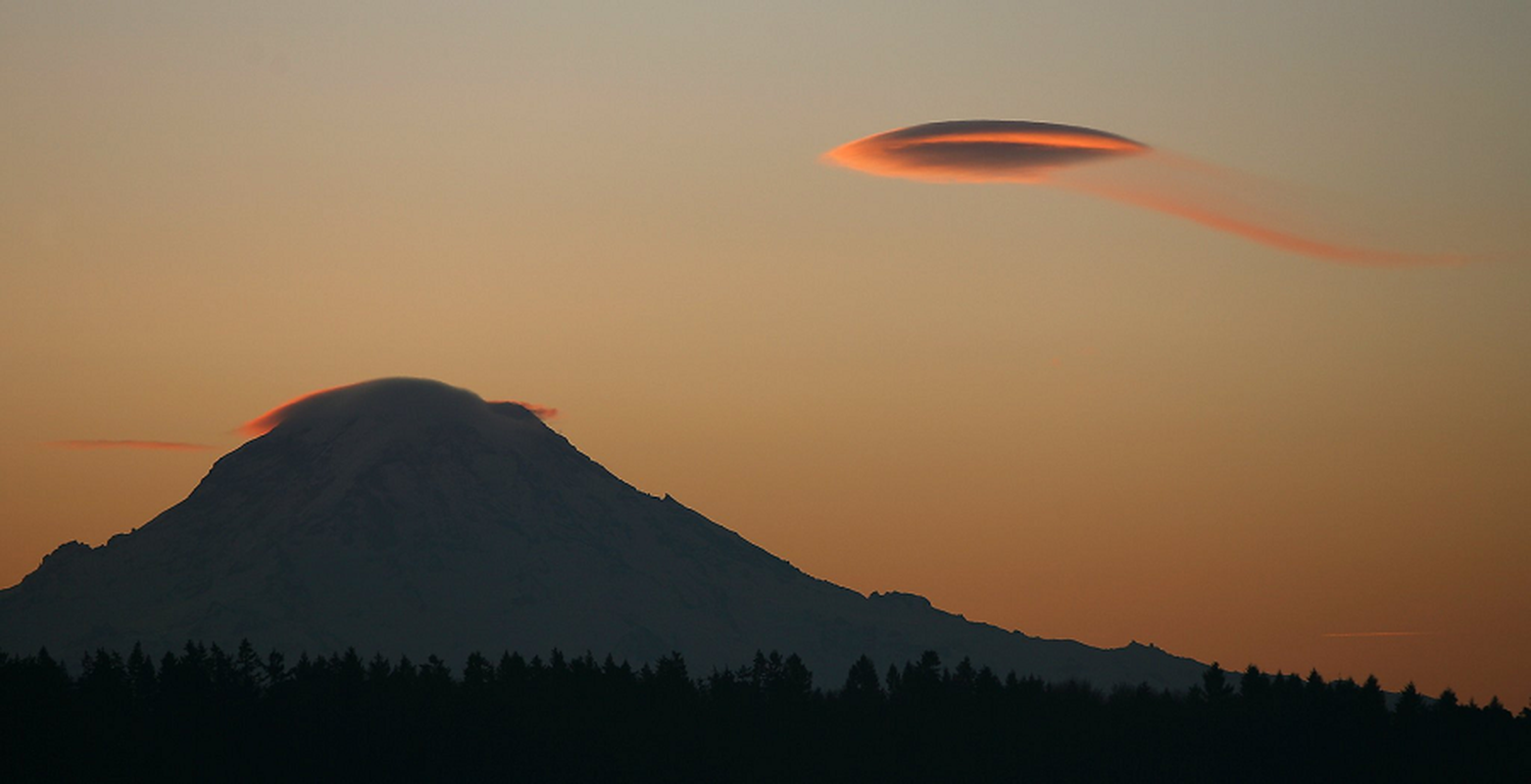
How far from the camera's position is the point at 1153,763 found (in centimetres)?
17000

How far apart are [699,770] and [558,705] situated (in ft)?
40.5

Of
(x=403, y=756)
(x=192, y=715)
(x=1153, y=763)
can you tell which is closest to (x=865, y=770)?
(x=1153, y=763)

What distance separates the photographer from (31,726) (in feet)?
446

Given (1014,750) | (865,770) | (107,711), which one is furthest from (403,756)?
(1014,750)

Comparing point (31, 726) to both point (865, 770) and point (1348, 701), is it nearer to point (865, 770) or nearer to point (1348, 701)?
point (865, 770)

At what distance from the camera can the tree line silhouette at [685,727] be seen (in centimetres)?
14512

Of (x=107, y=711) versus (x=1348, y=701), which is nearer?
(x=107, y=711)

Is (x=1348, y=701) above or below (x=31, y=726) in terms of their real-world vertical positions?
above

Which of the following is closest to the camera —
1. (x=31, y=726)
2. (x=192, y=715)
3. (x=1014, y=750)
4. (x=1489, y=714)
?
(x=31, y=726)

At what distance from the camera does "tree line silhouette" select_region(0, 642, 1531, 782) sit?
145125 millimetres

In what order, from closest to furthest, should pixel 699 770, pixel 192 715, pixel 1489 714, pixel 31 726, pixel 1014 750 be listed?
pixel 31 726 < pixel 192 715 < pixel 699 770 < pixel 1014 750 < pixel 1489 714

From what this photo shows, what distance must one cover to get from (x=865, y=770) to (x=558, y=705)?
24.5 m

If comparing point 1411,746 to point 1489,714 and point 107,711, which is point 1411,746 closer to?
point 1489,714

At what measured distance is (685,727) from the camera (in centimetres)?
16512
